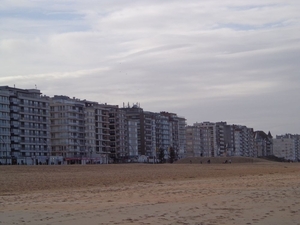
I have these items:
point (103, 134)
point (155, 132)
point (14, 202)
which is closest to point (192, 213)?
point (14, 202)

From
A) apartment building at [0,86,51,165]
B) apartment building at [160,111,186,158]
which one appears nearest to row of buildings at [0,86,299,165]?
apartment building at [0,86,51,165]

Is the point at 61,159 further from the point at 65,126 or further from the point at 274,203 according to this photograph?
the point at 274,203

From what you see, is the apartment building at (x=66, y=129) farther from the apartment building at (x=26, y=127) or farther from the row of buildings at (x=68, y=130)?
the apartment building at (x=26, y=127)

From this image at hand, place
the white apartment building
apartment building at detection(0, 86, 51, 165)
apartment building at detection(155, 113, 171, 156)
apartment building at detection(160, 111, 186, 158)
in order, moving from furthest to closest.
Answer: apartment building at detection(160, 111, 186, 158) → apartment building at detection(155, 113, 171, 156) → the white apartment building → apartment building at detection(0, 86, 51, 165)

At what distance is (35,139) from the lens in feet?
398

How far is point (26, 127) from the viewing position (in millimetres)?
119625

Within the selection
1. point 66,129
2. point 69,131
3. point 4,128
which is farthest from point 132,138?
point 4,128

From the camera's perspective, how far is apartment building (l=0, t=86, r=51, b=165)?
113 metres

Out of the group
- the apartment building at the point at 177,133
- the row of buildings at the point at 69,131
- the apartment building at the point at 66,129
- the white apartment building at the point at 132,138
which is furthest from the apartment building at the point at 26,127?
the apartment building at the point at 177,133

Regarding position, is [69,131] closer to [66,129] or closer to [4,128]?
[66,129]

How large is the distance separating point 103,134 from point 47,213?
130 meters

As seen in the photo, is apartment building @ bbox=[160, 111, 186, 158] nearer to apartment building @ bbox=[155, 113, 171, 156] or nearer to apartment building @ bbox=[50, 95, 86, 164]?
apartment building @ bbox=[155, 113, 171, 156]

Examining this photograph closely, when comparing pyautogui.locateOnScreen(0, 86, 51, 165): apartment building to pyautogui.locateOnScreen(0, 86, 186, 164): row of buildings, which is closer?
pyautogui.locateOnScreen(0, 86, 51, 165): apartment building

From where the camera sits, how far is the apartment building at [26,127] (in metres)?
113
